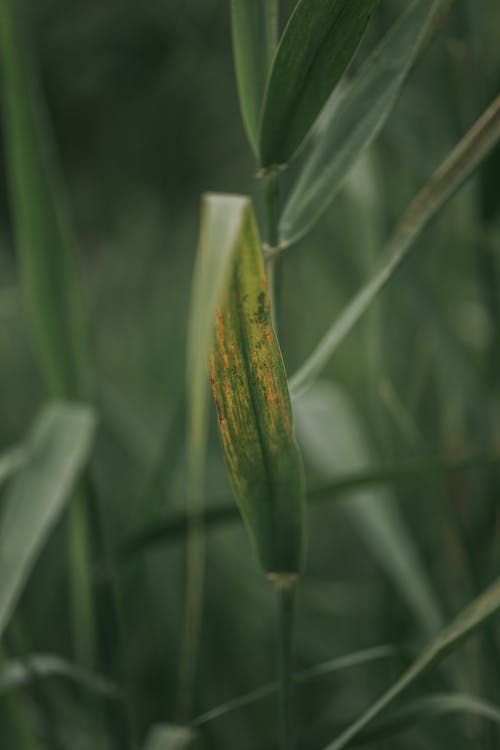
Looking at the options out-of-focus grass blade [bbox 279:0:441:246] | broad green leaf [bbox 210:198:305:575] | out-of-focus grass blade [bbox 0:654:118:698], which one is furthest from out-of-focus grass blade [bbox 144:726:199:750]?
out-of-focus grass blade [bbox 279:0:441:246]

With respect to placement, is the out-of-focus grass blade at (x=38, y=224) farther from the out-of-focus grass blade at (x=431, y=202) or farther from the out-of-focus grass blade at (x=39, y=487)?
the out-of-focus grass blade at (x=431, y=202)

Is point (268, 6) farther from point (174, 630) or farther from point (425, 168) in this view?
point (174, 630)

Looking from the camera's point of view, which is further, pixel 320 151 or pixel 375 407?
pixel 375 407

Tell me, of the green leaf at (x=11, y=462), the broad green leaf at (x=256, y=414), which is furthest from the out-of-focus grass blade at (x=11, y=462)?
the broad green leaf at (x=256, y=414)

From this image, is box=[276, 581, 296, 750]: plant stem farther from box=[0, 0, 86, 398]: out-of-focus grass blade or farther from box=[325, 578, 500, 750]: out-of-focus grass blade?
box=[0, 0, 86, 398]: out-of-focus grass blade

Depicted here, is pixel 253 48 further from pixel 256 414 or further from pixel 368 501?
pixel 368 501

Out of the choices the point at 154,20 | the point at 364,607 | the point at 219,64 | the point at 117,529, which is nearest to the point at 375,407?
the point at 364,607

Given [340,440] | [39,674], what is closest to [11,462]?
[39,674]
